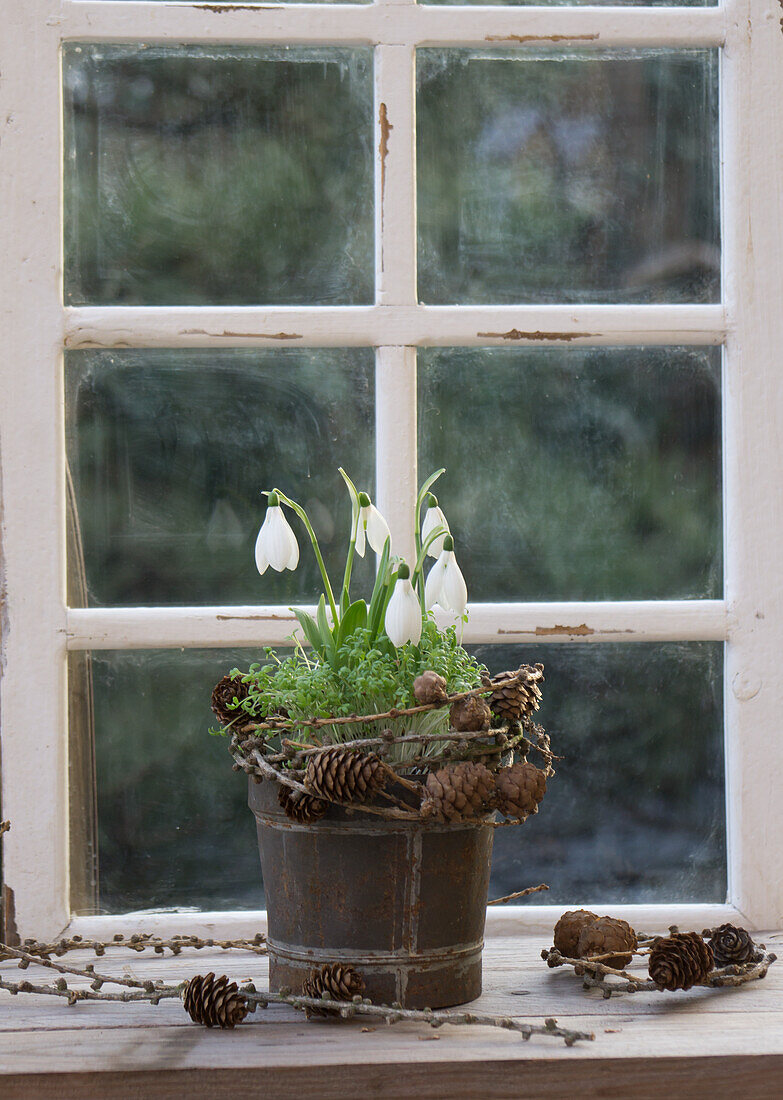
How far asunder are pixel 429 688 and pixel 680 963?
0.34 meters

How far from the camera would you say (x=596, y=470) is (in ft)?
4.07

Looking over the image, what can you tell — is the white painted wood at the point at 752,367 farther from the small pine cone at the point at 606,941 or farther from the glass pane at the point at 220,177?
the glass pane at the point at 220,177

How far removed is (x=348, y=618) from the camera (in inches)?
36.5

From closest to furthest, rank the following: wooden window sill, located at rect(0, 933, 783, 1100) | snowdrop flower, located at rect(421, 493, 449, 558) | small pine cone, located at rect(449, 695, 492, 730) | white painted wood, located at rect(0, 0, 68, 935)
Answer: wooden window sill, located at rect(0, 933, 783, 1100)
small pine cone, located at rect(449, 695, 492, 730)
snowdrop flower, located at rect(421, 493, 449, 558)
white painted wood, located at rect(0, 0, 68, 935)

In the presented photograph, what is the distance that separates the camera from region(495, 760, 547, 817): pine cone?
85cm

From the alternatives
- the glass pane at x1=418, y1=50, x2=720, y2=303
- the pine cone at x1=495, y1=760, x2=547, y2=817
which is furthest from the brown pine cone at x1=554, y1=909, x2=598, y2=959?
the glass pane at x1=418, y1=50, x2=720, y2=303

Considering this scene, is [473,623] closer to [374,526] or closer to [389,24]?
[374,526]

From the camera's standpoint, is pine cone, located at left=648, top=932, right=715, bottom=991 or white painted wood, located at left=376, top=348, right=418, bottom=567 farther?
white painted wood, located at left=376, top=348, right=418, bottom=567

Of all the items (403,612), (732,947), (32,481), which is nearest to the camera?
(403,612)

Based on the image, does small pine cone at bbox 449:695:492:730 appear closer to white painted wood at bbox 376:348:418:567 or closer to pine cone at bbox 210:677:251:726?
pine cone at bbox 210:677:251:726

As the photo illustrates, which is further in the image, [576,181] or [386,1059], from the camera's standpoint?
[576,181]

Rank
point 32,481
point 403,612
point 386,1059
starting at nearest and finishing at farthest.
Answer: point 386,1059 < point 403,612 < point 32,481

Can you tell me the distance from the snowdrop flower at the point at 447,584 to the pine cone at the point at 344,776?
6.7 inches

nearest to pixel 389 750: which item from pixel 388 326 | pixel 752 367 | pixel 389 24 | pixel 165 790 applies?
pixel 165 790
